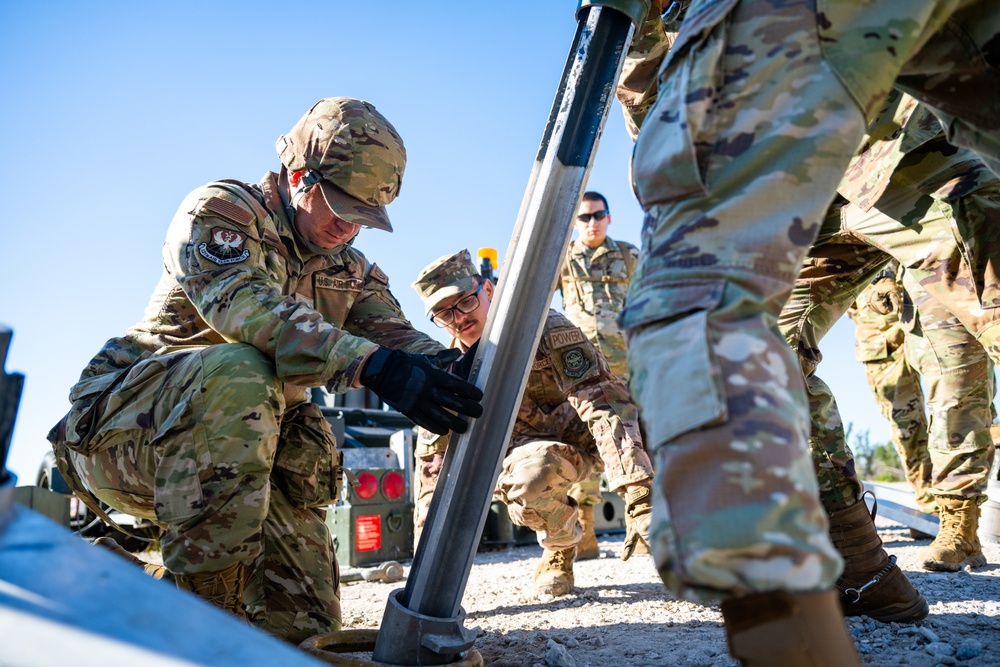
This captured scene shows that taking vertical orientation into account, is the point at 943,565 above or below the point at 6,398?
below

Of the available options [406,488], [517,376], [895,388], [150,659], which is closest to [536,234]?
[517,376]

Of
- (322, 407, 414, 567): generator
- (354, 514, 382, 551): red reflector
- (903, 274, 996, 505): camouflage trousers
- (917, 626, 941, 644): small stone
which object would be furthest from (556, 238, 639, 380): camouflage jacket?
(917, 626, 941, 644): small stone

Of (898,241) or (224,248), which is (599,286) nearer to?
(898,241)

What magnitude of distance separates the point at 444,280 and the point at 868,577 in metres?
2.41

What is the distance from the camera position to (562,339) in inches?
153

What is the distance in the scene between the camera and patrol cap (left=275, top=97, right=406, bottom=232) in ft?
9.14

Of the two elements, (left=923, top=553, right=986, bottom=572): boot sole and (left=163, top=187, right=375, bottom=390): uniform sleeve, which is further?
(left=923, top=553, right=986, bottom=572): boot sole

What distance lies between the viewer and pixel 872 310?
612cm

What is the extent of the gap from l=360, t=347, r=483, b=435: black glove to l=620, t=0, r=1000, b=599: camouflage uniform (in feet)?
2.57

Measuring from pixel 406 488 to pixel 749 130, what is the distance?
16.1 feet

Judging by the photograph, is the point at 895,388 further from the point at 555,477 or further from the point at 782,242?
the point at 782,242

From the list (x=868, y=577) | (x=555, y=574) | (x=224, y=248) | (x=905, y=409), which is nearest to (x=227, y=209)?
(x=224, y=248)

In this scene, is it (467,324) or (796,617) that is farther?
(467,324)

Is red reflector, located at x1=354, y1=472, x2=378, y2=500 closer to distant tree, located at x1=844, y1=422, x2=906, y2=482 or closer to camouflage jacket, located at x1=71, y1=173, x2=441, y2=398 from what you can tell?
camouflage jacket, located at x1=71, y1=173, x2=441, y2=398
